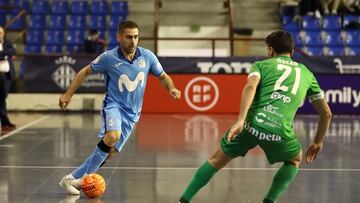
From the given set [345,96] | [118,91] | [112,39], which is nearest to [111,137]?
[118,91]

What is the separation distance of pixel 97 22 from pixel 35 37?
2.02 m

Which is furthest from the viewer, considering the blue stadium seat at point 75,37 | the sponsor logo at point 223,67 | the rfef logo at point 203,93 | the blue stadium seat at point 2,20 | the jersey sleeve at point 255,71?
the blue stadium seat at point 2,20

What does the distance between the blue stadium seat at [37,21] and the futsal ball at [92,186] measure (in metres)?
17.5

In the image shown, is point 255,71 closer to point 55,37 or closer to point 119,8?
point 55,37

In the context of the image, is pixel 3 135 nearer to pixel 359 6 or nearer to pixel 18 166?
pixel 18 166

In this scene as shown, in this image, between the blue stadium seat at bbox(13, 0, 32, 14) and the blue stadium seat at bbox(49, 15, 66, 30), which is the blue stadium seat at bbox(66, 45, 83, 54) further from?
the blue stadium seat at bbox(13, 0, 32, 14)

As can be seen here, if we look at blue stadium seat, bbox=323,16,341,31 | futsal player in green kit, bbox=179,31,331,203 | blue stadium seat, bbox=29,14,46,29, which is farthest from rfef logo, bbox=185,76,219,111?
futsal player in green kit, bbox=179,31,331,203

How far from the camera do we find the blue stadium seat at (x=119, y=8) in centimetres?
2556

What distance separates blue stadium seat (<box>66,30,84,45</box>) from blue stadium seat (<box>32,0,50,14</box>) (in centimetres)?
156

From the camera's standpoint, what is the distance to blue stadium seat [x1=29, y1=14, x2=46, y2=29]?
25.1 metres

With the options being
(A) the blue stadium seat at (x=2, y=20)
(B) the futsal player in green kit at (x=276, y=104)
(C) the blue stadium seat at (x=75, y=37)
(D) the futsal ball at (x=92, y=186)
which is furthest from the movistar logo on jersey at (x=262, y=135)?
(A) the blue stadium seat at (x=2, y=20)

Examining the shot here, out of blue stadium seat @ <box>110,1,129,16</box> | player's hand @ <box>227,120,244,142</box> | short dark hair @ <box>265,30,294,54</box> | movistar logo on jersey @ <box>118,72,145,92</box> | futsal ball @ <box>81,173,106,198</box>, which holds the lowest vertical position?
futsal ball @ <box>81,173,106,198</box>

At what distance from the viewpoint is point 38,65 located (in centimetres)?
2142

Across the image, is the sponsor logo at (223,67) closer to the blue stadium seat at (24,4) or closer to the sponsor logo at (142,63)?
the blue stadium seat at (24,4)
